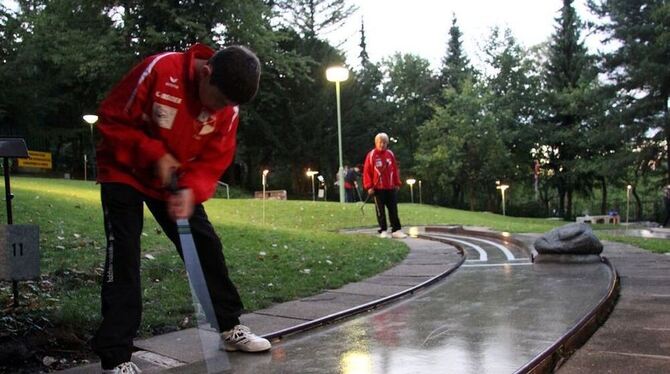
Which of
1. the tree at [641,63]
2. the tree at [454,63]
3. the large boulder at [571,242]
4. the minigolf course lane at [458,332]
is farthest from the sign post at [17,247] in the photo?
the tree at [454,63]

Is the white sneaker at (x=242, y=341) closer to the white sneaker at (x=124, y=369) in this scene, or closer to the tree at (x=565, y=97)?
the white sneaker at (x=124, y=369)

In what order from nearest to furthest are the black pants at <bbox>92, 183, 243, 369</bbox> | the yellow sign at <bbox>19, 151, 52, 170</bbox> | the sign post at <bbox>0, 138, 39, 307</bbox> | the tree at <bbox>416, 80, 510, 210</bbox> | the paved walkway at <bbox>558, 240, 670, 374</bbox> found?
the black pants at <bbox>92, 183, 243, 369</bbox>
the paved walkway at <bbox>558, 240, 670, 374</bbox>
the sign post at <bbox>0, 138, 39, 307</bbox>
the yellow sign at <bbox>19, 151, 52, 170</bbox>
the tree at <bbox>416, 80, 510, 210</bbox>

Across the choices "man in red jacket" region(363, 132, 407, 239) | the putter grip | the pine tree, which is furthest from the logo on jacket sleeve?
the pine tree

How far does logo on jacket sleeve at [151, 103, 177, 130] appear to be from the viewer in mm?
2750

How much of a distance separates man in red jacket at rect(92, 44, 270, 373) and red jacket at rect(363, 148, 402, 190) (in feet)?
23.7

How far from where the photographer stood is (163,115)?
2.76 metres

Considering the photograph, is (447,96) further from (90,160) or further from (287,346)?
(287,346)

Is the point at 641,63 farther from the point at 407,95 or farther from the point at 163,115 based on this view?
the point at 163,115

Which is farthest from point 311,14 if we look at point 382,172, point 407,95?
point 382,172

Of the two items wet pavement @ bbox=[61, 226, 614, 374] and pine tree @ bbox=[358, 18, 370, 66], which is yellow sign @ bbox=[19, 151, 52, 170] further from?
wet pavement @ bbox=[61, 226, 614, 374]

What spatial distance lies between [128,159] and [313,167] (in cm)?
3905

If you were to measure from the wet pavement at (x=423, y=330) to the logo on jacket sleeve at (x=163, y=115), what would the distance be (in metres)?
1.22

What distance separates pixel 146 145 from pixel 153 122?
14 centimetres

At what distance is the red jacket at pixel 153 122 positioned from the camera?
2.72 meters
